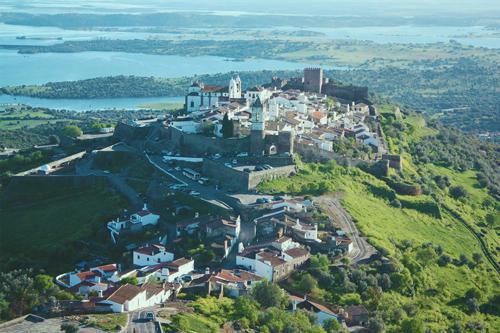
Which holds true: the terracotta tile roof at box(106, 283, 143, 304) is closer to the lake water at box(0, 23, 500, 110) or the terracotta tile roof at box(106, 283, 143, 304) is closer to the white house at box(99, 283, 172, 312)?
the white house at box(99, 283, 172, 312)

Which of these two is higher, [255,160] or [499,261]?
[255,160]

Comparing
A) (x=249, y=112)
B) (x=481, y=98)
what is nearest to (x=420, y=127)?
(x=249, y=112)

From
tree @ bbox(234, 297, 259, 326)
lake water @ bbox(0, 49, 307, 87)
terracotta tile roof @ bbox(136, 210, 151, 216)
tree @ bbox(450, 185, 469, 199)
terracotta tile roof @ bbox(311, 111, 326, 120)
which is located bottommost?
lake water @ bbox(0, 49, 307, 87)

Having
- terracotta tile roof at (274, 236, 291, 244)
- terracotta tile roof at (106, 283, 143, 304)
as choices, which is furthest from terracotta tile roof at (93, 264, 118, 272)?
terracotta tile roof at (274, 236, 291, 244)

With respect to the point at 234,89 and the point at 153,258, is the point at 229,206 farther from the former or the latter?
the point at 234,89

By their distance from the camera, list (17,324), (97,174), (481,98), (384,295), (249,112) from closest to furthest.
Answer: (17,324) → (384,295) → (97,174) → (249,112) → (481,98)

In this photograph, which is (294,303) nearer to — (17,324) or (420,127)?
(17,324)

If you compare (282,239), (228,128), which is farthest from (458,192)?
(282,239)
